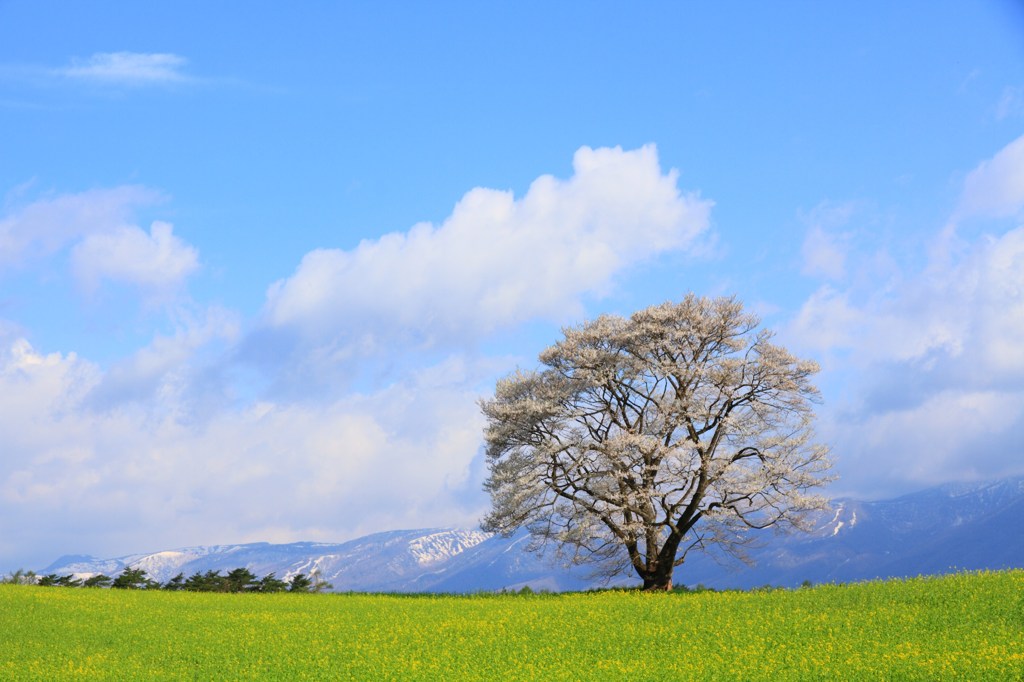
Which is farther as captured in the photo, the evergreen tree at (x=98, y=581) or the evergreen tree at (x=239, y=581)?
the evergreen tree at (x=239, y=581)

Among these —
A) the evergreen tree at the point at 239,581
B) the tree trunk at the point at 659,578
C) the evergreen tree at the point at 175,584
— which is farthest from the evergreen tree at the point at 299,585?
the tree trunk at the point at 659,578

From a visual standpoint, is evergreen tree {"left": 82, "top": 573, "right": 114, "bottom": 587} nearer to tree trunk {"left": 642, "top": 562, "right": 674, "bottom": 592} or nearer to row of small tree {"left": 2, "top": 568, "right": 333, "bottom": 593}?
row of small tree {"left": 2, "top": 568, "right": 333, "bottom": 593}

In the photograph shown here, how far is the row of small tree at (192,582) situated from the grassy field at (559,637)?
1106 centimetres

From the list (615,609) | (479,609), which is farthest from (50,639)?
(615,609)

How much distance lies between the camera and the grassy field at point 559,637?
986 inches

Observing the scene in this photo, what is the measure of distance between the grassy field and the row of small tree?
11055mm

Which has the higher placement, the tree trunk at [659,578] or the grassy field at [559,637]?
the tree trunk at [659,578]

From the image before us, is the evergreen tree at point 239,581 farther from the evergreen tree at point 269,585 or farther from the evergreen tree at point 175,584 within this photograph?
the evergreen tree at point 175,584

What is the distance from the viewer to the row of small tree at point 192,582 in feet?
176

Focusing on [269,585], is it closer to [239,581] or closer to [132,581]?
[239,581]

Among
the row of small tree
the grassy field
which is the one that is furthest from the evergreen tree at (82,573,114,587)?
the grassy field

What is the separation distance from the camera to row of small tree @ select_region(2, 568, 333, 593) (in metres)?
53.6

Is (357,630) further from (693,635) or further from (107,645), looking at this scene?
(693,635)

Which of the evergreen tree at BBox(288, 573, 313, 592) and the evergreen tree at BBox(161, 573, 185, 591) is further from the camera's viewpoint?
the evergreen tree at BBox(288, 573, 313, 592)
